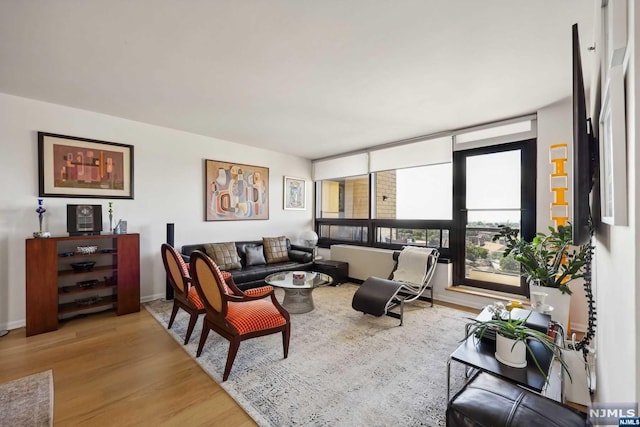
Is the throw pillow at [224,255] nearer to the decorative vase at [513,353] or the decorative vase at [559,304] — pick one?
the decorative vase at [513,353]

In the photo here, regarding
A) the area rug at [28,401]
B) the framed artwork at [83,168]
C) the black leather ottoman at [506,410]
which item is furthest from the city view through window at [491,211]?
the framed artwork at [83,168]

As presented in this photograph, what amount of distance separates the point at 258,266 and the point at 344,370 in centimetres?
279

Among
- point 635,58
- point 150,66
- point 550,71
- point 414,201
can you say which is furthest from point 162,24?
point 414,201

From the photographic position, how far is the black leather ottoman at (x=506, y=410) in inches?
46.3

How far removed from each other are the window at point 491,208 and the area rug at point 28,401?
4.62 metres

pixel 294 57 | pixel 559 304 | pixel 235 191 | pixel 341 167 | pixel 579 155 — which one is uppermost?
pixel 294 57

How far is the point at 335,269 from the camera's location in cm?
491

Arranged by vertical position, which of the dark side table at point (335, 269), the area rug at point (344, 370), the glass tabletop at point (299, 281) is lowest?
the area rug at point (344, 370)

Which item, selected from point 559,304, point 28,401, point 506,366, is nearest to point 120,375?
point 28,401

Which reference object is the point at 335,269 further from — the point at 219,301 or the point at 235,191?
the point at 219,301

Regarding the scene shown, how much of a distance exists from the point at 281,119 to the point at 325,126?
2.21ft

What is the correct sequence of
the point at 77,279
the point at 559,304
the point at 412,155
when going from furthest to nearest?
the point at 412,155 → the point at 77,279 → the point at 559,304

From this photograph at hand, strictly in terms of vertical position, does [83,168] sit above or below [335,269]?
above

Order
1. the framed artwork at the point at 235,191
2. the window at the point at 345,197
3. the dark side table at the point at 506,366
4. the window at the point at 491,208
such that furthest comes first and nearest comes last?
the window at the point at 345,197 < the framed artwork at the point at 235,191 < the window at the point at 491,208 < the dark side table at the point at 506,366
